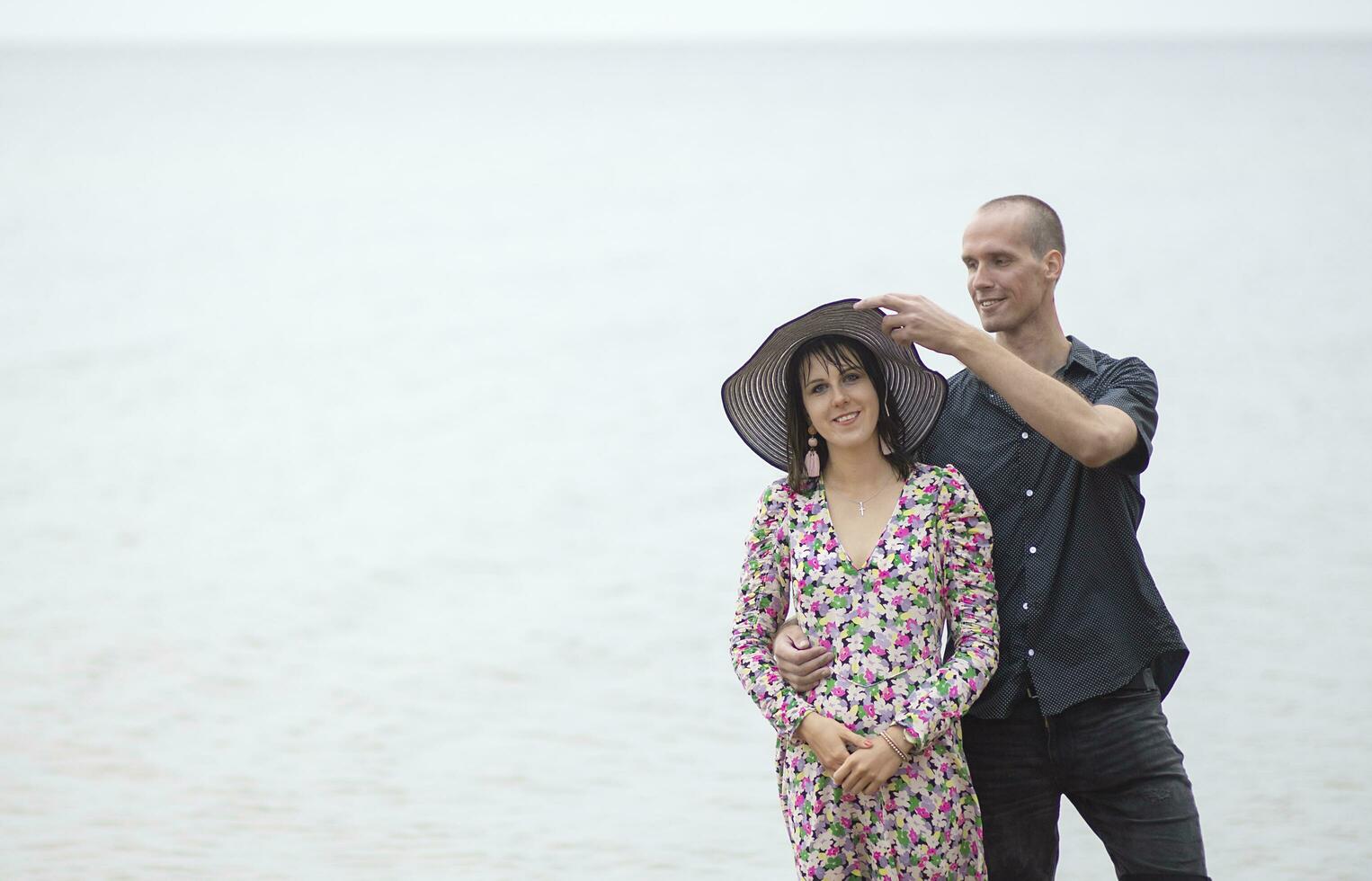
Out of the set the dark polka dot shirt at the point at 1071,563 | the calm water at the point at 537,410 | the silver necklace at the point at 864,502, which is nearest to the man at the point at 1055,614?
the dark polka dot shirt at the point at 1071,563

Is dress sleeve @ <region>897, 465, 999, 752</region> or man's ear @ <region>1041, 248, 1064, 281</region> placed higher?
man's ear @ <region>1041, 248, 1064, 281</region>

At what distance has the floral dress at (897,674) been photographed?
1957 mm

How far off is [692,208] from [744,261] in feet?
2.35

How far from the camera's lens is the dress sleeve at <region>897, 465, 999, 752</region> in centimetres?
196

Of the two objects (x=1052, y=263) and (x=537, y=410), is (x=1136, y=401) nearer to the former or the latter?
(x=1052, y=263)

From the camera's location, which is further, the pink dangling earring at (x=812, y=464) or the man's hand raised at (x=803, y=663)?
the pink dangling earring at (x=812, y=464)

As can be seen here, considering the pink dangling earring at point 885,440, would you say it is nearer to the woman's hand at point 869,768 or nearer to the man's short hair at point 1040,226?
the man's short hair at point 1040,226


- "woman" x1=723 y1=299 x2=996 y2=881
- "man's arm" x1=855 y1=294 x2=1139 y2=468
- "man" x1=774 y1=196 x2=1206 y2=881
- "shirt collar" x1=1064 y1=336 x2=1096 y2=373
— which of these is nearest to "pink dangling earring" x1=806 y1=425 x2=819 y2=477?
"woman" x1=723 y1=299 x2=996 y2=881

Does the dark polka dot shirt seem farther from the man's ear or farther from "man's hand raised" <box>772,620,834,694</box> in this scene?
"man's hand raised" <box>772,620,834,694</box>

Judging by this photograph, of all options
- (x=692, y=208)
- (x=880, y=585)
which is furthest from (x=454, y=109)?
(x=880, y=585)

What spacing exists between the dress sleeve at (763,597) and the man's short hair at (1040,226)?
0.53 metres

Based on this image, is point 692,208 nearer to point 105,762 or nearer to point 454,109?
point 454,109

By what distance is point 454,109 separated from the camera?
1098cm

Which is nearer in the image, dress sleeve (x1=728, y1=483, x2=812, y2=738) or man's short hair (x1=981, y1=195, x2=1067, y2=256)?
dress sleeve (x1=728, y1=483, x2=812, y2=738)
